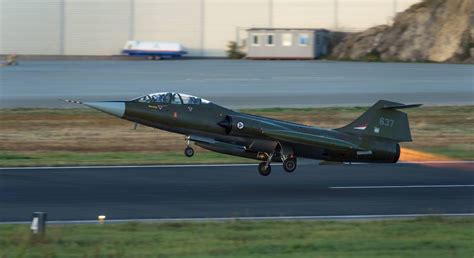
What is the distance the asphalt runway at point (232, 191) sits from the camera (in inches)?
670

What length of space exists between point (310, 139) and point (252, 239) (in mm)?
7226

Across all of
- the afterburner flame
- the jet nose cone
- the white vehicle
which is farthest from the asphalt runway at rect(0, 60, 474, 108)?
the jet nose cone

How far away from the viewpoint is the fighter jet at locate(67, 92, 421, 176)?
2061cm

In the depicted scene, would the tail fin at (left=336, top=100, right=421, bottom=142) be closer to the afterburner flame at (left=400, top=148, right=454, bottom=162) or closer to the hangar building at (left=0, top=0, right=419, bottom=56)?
the afterburner flame at (left=400, top=148, right=454, bottom=162)

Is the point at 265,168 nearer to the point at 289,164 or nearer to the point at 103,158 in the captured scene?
the point at 289,164

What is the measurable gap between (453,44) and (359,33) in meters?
8.30

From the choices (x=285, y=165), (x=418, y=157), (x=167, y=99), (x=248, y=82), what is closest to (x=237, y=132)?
(x=285, y=165)

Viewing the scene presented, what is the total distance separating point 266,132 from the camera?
67.0ft

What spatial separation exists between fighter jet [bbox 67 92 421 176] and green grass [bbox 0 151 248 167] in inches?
122

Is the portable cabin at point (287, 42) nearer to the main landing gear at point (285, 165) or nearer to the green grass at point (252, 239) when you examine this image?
the main landing gear at point (285, 165)

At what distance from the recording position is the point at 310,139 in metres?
20.4

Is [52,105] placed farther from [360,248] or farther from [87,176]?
[360,248]

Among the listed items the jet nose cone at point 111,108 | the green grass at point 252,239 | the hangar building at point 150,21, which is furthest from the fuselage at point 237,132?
the hangar building at point 150,21

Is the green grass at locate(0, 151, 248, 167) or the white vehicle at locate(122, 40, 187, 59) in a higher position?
the white vehicle at locate(122, 40, 187, 59)
